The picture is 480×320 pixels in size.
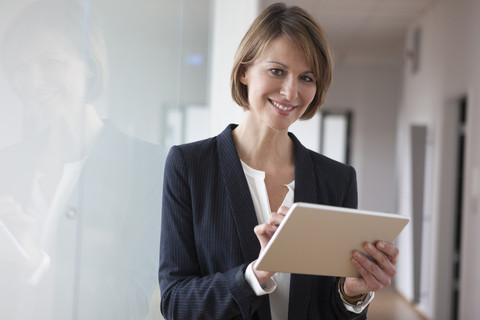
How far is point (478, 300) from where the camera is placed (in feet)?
16.5

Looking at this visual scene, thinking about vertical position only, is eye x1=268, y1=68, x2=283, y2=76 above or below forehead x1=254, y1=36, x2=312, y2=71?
below

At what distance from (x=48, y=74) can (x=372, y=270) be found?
1.18 meters

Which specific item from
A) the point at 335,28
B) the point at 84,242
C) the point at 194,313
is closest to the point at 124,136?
the point at 84,242

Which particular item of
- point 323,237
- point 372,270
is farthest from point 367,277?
point 323,237

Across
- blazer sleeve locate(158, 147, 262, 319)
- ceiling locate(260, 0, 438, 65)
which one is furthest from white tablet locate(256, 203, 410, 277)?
ceiling locate(260, 0, 438, 65)

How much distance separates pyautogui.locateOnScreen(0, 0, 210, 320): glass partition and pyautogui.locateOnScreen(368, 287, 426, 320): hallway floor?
5.08m

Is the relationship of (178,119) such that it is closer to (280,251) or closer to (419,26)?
(280,251)

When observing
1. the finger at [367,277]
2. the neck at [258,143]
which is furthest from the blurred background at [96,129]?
the finger at [367,277]

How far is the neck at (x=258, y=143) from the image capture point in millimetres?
1604

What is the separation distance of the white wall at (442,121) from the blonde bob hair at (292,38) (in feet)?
13.4

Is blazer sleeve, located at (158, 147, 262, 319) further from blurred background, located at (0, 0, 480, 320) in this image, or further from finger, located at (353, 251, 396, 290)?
blurred background, located at (0, 0, 480, 320)

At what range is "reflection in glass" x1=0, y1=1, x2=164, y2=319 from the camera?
1.83m

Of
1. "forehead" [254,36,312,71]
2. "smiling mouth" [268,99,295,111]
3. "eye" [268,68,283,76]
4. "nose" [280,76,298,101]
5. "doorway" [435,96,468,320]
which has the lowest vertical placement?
"doorway" [435,96,468,320]

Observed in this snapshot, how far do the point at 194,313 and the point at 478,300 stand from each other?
4351mm
